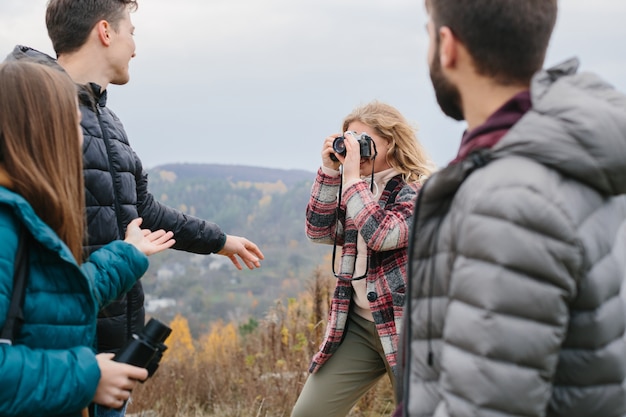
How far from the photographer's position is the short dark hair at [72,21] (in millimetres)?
2910

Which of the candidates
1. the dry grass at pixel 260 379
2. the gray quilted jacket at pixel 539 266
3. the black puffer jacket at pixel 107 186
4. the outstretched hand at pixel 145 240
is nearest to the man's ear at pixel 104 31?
the black puffer jacket at pixel 107 186

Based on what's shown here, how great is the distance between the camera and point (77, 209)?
2.00 metres

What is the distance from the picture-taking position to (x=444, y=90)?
163 cm

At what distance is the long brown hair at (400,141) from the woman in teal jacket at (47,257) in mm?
1771

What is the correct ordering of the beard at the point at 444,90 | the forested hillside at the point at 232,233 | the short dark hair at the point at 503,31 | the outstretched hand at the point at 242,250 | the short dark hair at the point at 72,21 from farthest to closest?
the forested hillside at the point at 232,233, the outstretched hand at the point at 242,250, the short dark hair at the point at 72,21, the beard at the point at 444,90, the short dark hair at the point at 503,31

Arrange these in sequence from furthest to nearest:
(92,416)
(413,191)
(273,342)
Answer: (273,342), (413,191), (92,416)

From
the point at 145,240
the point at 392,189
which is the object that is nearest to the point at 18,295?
the point at 145,240

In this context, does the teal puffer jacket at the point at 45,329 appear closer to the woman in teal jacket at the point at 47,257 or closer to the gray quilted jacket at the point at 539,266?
the woman in teal jacket at the point at 47,257

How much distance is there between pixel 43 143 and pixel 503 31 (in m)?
1.21

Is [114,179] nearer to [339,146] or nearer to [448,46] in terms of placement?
[339,146]

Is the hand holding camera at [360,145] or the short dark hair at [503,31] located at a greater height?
the short dark hair at [503,31]

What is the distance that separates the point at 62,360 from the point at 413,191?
1.96 meters

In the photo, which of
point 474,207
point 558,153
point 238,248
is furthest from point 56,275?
point 238,248

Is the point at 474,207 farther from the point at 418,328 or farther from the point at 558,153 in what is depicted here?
the point at 418,328
